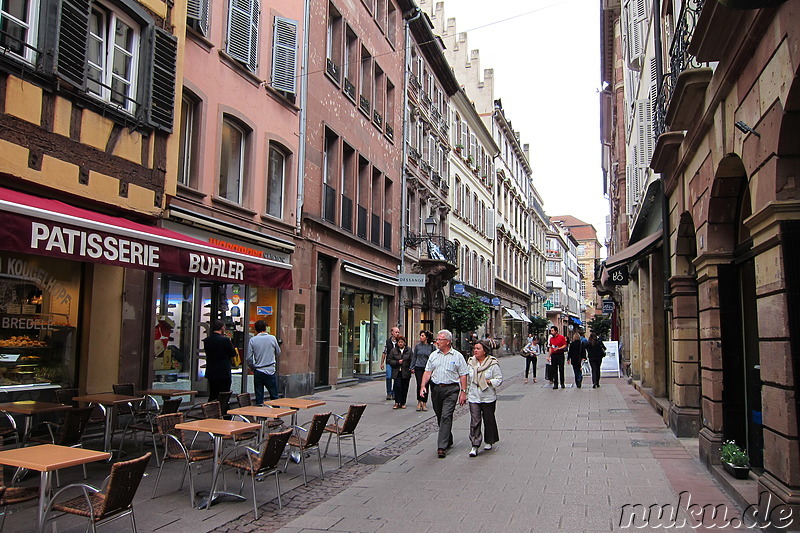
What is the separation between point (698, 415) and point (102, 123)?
407 inches

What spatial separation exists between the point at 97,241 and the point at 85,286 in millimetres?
2782

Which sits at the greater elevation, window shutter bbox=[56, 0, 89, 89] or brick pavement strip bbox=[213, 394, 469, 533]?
window shutter bbox=[56, 0, 89, 89]

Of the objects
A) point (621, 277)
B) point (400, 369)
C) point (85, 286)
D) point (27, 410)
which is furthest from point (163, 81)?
point (621, 277)

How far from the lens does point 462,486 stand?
7605mm

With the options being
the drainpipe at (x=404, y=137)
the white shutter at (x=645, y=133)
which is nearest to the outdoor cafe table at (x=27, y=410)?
the white shutter at (x=645, y=133)

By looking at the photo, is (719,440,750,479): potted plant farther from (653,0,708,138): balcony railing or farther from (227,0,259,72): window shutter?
(227,0,259,72): window shutter

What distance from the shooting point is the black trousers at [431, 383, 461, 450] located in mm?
9531

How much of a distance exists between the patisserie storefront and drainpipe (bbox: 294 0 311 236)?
4915mm

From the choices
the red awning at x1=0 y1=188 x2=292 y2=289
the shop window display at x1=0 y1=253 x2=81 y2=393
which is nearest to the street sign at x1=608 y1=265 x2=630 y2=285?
the red awning at x1=0 y1=188 x2=292 y2=289

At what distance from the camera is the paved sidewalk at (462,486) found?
241 inches

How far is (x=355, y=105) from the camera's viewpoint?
21.5 metres

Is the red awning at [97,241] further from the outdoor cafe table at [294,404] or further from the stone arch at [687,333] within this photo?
the stone arch at [687,333]

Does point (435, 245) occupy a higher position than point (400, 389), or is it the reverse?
point (435, 245)

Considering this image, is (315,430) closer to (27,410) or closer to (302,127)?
(27,410)
